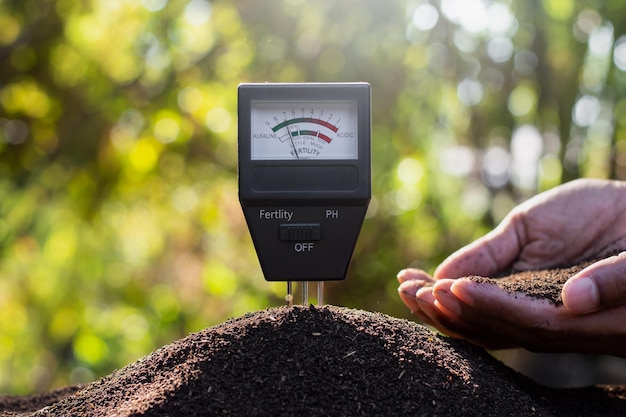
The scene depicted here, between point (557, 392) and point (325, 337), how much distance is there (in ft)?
2.36

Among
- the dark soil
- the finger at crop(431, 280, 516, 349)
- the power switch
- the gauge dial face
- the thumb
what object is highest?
the gauge dial face

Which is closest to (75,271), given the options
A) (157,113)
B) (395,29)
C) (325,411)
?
(157,113)

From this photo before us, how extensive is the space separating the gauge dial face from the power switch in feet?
0.51

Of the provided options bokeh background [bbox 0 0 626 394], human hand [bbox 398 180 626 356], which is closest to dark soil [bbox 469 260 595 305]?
human hand [bbox 398 180 626 356]

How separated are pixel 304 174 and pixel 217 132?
10.4 ft

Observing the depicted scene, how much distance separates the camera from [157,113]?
14.5 ft

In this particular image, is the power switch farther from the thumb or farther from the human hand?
the thumb

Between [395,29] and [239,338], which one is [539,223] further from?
[395,29]

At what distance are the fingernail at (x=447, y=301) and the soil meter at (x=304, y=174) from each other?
24 cm

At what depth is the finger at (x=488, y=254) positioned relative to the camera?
Result: 1944 mm

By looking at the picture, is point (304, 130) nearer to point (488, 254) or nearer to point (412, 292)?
point (412, 292)

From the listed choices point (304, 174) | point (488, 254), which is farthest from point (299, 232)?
point (488, 254)

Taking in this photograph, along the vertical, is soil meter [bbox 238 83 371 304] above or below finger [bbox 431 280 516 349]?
above

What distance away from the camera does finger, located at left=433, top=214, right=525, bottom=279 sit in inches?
76.5
